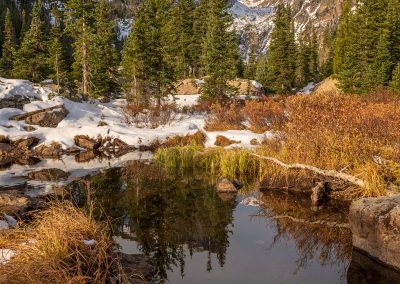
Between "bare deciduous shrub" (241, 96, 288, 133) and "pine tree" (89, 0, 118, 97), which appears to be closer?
"bare deciduous shrub" (241, 96, 288, 133)

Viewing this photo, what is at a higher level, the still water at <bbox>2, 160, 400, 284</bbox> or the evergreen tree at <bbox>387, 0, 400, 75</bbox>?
the evergreen tree at <bbox>387, 0, 400, 75</bbox>

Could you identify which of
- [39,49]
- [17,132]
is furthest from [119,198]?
[39,49]

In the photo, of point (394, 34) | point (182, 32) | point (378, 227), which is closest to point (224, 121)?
point (378, 227)

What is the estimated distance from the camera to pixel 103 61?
40344 millimetres

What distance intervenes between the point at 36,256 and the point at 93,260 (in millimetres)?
802

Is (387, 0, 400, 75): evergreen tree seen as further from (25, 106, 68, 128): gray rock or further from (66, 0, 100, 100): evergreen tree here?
(25, 106, 68, 128): gray rock

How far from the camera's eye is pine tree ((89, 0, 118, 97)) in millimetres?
39750

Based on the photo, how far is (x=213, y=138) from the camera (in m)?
22.9

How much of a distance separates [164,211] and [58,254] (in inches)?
234

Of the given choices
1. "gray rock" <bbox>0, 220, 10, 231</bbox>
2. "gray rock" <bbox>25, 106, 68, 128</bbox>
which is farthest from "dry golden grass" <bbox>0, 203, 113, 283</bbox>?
"gray rock" <bbox>25, 106, 68, 128</bbox>

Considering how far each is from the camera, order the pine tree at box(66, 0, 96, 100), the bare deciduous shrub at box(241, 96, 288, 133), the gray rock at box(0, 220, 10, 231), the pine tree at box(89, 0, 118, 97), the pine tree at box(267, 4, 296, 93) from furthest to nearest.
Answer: the pine tree at box(267, 4, 296, 93), the pine tree at box(89, 0, 118, 97), the pine tree at box(66, 0, 96, 100), the bare deciduous shrub at box(241, 96, 288, 133), the gray rock at box(0, 220, 10, 231)

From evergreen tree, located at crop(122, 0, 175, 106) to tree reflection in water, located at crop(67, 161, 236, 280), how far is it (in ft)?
64.6

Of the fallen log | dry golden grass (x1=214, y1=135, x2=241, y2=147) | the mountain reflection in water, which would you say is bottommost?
the mountain reflection in water

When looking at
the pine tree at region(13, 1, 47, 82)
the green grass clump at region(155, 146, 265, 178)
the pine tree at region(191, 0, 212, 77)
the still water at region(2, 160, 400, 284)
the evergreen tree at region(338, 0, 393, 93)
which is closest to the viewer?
the still water at region(2, 160, 400, 284)
